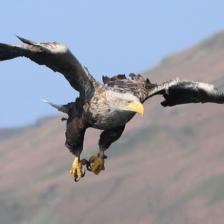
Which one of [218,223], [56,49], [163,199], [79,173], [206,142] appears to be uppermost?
[206,142]

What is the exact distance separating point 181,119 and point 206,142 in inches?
274

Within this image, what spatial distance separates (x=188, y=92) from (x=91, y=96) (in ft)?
9.69

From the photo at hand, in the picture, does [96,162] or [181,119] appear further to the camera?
[181,119]

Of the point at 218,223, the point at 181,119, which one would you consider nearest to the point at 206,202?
the point at 218,223

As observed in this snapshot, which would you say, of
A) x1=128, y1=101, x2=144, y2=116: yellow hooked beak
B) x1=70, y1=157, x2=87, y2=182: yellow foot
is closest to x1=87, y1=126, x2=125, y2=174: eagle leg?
x1=70, y1=157, x2=87, y2=182: yellow foot

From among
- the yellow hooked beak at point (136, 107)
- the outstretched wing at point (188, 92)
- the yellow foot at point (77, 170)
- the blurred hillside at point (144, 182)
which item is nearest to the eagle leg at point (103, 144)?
the yellow foot at point (77, 170)

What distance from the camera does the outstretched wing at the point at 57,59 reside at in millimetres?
23984

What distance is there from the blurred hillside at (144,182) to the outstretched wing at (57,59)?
131780 millimetres

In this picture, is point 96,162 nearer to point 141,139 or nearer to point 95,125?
point 95,125

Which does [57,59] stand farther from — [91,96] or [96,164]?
[96,164]

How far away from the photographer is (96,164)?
24.8m

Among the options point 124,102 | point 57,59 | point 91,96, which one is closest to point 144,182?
point 91,96

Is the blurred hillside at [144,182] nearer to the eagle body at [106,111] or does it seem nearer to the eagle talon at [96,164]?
the eagle talon at [96,164]

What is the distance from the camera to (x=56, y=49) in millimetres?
23969
